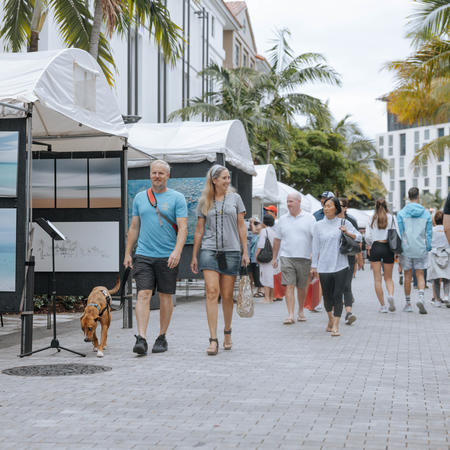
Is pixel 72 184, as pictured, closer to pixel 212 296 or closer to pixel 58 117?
pixel 58 117

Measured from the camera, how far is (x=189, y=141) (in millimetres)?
15094

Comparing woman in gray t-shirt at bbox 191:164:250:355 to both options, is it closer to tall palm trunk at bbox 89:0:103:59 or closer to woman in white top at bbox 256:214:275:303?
woman in white top at bbox 256:214:275:303

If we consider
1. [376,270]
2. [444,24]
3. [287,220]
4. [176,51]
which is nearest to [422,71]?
[444,24]

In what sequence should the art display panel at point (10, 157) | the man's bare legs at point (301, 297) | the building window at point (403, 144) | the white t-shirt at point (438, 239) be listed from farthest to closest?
the building window at point (403, 144), the white t-shirt at point (438, 239), the man's bare legs at point (301, 297), the art display panel at point (10, 157)

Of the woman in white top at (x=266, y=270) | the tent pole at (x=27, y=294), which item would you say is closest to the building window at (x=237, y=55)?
the woman in white top at (x=266, y=270)

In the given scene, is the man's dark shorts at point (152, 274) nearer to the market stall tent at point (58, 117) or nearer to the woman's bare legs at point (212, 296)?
the woman's bare legs at point (212, 296)

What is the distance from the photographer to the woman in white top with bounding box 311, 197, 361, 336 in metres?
10.1

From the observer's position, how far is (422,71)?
22.1 m

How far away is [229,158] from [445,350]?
728cm

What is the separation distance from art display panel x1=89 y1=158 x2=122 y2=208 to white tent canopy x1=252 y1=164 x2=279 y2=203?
11.2 m

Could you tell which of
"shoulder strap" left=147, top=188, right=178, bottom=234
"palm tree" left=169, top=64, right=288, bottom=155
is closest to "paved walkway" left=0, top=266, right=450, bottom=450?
"shoulder strap" left=147, top=188, right=178, bottom=234

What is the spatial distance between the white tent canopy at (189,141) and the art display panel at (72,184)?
148 inches

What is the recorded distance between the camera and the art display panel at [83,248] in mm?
10586

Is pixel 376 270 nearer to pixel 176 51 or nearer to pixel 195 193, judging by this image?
pixel 195 193
